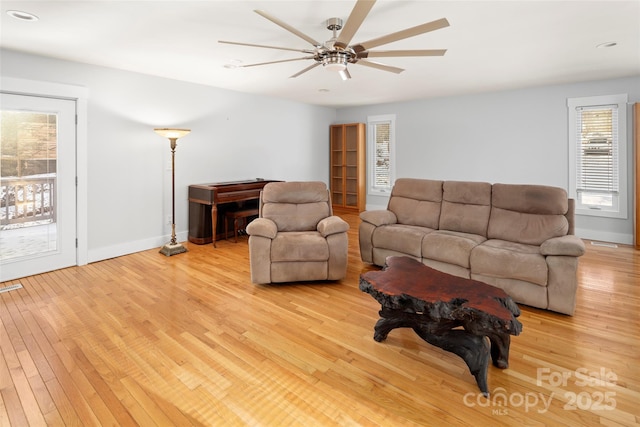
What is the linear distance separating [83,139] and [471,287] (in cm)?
442

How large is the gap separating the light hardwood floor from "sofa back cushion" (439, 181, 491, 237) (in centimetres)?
111

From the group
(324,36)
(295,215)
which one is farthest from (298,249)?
(324,36)

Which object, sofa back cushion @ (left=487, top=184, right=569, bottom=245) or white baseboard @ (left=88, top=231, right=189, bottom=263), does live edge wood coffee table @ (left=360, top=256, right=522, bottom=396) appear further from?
white baseboard @ (left=88, top=231, right=189, bottom=263)

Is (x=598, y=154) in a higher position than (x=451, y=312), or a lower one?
higher

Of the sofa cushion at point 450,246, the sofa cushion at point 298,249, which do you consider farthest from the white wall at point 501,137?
the sofa cushion at point 298,249

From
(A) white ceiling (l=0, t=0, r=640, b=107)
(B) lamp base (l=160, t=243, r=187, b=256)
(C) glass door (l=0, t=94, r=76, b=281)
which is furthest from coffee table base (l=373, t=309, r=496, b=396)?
(C) glass door (l=0, t=94, r=76, b=281)

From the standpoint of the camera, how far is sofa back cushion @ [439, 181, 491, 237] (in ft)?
12.2

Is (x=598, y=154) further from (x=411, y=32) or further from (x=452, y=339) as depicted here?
(x=452, y=339)

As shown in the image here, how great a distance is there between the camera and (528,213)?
3.45m

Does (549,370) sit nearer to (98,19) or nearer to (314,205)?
(314,205)

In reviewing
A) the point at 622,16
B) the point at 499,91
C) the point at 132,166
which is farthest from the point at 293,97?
the point at 622,16

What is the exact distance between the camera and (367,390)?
192cm

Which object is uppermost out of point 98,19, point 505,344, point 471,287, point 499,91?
point 499,91

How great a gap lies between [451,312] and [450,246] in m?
1.57
